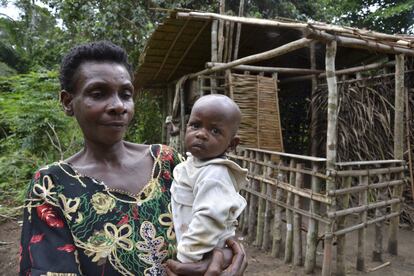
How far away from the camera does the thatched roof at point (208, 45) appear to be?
5277mm

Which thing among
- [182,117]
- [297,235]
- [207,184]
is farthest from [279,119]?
[207,184]

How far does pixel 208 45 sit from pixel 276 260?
4.88 meters

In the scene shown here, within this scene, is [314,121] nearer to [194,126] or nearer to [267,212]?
[267,212]

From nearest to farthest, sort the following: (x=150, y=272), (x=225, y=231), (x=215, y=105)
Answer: (x=150, y=272) → (x=225, y=231) → (x=215, y=105)

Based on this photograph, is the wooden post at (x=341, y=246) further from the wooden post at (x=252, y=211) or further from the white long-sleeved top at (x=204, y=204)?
the white long-sleeved top at (x=204, y=204)

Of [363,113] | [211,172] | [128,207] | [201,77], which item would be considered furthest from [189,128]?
[363,113]

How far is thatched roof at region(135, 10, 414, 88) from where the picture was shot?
5277 millimetres

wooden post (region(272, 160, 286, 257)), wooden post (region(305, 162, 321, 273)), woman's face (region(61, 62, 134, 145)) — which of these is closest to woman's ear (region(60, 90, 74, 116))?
woman's face (region(61, 62, 134, 145))

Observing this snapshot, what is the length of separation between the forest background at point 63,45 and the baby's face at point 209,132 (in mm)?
5158

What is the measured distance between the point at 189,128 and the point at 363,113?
222 inches

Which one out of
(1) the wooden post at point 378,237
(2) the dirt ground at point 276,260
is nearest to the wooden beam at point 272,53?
(1) the wooden post at point 378,237

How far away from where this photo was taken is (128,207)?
50.9 inches

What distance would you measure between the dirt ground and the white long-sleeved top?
327 cm

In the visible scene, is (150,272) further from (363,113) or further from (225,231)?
(363,113)
